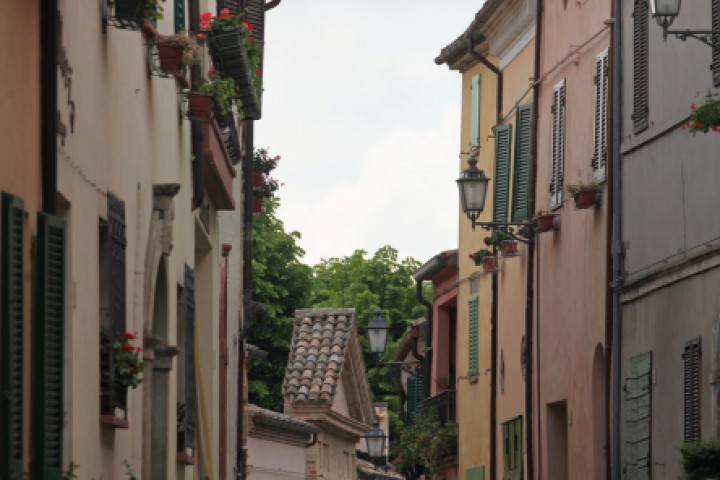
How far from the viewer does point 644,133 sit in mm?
19516

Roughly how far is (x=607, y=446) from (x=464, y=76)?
500 inches

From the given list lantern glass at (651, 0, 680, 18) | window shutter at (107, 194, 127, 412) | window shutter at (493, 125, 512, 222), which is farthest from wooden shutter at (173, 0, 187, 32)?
window shutter at (493, 125, 512, 222)

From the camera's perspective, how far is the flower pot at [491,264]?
1126 inches

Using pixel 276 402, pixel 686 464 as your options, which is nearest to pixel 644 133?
pixel 686 464

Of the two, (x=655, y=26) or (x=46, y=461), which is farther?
(x=655, y=26)

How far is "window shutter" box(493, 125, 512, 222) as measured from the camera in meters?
27.9

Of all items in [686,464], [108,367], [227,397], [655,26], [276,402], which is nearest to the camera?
[108,367]

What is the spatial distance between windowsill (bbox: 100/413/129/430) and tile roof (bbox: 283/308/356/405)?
27650mm

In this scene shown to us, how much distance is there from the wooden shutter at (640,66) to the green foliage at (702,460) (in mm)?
5502

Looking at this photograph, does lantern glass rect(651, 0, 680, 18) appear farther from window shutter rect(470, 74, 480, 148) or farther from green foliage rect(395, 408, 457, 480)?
green foliage rect(395, 408, 457, 480)

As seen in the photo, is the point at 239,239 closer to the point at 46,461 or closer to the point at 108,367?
the point at 108,367

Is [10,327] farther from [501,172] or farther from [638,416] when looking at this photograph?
[501,172]

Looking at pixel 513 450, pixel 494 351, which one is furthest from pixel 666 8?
pixel 494 351

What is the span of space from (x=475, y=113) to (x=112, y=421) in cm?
1986
